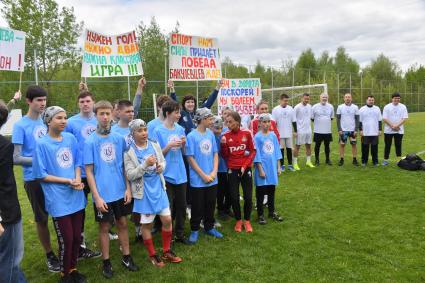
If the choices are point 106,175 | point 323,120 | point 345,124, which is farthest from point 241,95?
point 106,175

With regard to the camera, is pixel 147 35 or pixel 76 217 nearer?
pixel 76 217

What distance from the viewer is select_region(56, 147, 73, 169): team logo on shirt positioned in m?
3.85

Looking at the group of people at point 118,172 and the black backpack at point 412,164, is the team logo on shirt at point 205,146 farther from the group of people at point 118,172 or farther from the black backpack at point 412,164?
the black backpack at point 412,164

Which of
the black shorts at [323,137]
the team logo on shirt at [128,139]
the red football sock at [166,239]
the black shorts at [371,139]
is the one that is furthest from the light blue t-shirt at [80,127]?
the black shorts at [371,139]

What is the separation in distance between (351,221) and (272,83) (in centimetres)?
2040

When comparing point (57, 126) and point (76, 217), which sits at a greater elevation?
point (57, 126)

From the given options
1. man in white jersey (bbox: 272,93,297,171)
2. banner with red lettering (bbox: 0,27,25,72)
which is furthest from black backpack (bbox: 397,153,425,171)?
banner with red lettering (bbox: 0,27,25,72)

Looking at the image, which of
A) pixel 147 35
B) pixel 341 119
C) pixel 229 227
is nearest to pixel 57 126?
pixel 229 227

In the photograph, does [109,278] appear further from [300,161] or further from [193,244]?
[300,161]

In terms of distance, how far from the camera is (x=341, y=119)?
425 inches

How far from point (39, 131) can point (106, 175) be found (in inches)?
38.4

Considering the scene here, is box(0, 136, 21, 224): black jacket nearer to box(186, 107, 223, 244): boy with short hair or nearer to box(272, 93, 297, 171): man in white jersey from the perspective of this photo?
box(186, 107, 223, 244): boy with short hair

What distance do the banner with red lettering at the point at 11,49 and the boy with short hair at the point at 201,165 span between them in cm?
287

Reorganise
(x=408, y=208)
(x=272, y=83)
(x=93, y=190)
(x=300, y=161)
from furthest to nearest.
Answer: (x=272, y=83)
(x=300, y=161)
(x=408, y=208)
(x=93, y=190)
